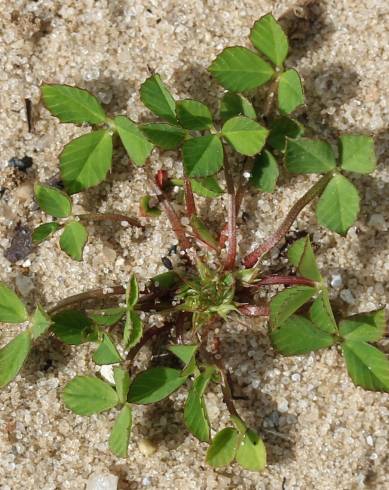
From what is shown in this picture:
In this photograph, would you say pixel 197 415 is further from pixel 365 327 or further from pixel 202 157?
pixel 202 157

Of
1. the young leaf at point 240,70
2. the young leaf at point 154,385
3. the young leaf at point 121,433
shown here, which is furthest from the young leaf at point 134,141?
the young leaf at point 121,433

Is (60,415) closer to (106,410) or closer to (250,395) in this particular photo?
(106,410)

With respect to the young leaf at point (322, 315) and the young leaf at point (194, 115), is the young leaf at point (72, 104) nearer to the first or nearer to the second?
the young leaf at point (194, 115)

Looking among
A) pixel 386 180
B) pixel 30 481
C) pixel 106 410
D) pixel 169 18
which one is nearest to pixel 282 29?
pixel 169 18

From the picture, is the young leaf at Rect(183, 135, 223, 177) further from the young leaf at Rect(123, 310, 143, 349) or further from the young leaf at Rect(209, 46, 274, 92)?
the young leaf at Rect(123, 310, 143, 349)

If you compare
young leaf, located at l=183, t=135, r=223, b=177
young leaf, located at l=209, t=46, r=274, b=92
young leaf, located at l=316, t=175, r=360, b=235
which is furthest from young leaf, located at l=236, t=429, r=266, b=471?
young leaf, located at l=209, t=46, r=274, b=92
